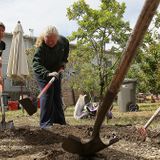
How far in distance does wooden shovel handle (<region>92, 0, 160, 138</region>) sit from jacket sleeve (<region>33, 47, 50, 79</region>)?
328 centimetres

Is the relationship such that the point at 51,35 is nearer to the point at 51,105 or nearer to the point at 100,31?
the point at 51,105

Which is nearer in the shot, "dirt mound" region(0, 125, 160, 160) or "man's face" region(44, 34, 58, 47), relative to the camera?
"dirt mound" region(0, 125, 160, 160)

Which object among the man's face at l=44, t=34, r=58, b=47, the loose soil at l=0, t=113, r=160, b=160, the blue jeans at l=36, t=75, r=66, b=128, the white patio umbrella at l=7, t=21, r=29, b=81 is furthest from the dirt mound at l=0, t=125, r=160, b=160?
the white patio umbrella at l=7, t=21, r=29, b=81

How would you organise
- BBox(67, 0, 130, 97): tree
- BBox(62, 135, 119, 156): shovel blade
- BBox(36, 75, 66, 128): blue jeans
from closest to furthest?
BBox(62, 135, 119, 156): shovel blade < BBox(36, 75, 66, 128): blue jeans < BBox(67, 0, 130, 97): tree

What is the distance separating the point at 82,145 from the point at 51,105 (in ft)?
10.3

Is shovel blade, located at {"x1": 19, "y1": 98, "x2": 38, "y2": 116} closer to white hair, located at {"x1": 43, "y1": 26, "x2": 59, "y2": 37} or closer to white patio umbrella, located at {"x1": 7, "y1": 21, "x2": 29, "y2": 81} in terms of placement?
white hair, located at {"x1": 43, "y1": 26, "x2": 59, "y2": 37}

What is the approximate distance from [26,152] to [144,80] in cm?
1891

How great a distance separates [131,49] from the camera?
2848 mm

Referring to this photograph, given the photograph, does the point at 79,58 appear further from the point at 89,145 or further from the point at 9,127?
the point at 89,145

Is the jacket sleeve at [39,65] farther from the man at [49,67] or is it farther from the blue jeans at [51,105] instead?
the blue jeans at [51,105]

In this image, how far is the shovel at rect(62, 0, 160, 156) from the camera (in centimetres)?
262

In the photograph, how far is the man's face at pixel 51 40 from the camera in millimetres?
6457

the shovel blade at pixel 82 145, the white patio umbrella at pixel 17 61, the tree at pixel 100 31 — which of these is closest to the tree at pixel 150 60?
the tree at pixel 100 31

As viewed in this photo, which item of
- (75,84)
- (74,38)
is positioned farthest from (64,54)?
(75,84)
